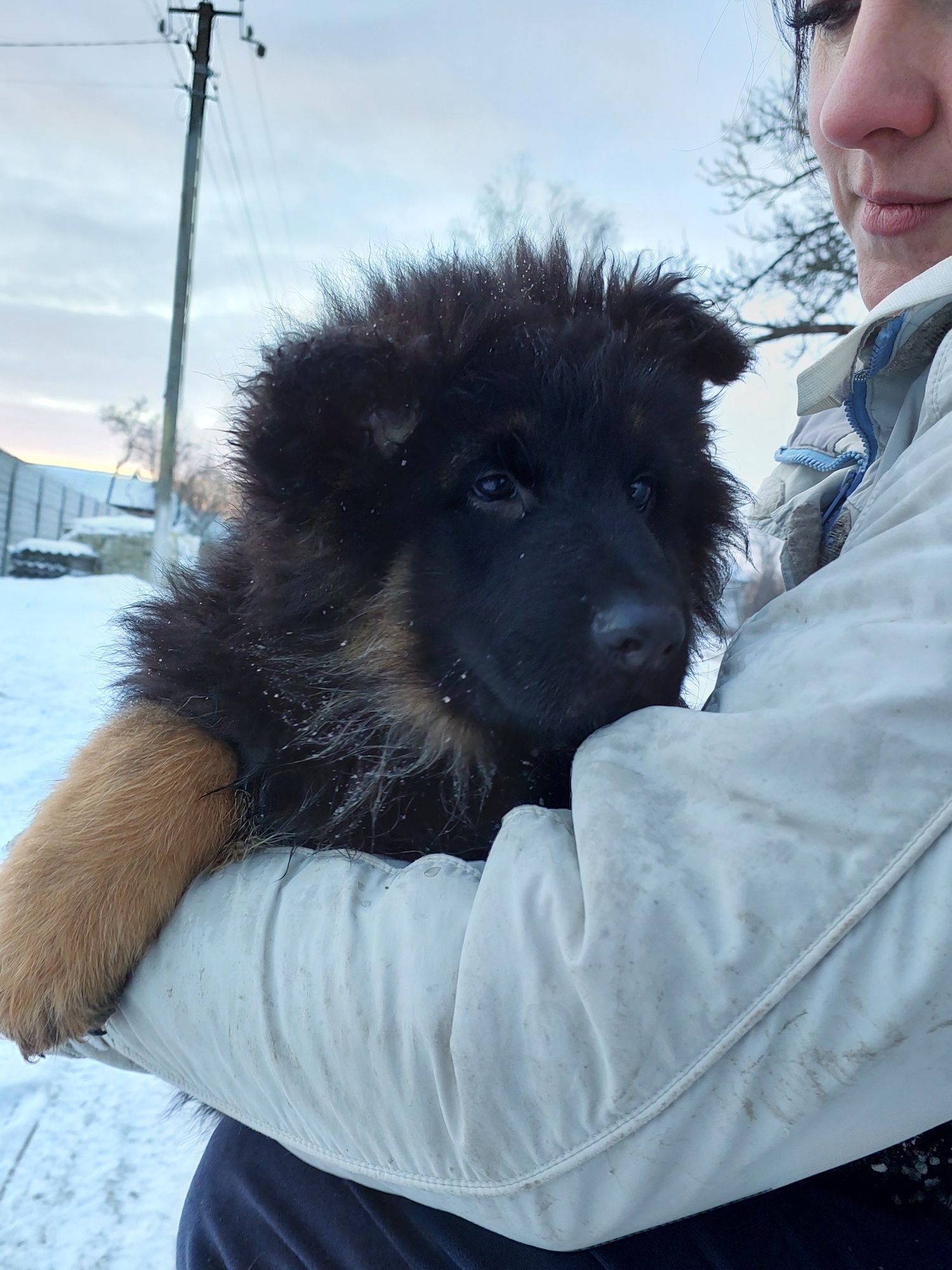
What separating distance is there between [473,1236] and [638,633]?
1057 millimetres

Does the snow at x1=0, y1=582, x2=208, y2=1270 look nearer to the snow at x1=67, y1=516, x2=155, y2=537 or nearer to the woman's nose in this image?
the woman's nose

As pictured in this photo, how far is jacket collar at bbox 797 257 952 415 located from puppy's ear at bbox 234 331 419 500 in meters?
0.92

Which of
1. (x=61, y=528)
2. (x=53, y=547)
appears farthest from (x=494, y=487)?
(x=61, y=528)

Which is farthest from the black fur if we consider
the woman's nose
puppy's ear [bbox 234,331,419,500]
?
the woman's nose

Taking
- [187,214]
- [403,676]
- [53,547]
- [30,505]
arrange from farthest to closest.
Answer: [53,547] < [30,505] < [187,214] < [403,676]

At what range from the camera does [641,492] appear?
2.27m

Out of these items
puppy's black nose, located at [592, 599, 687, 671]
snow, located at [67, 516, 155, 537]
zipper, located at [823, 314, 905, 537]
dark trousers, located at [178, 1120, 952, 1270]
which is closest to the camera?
dark trousers, located at [178, 1120, 952, 1270]

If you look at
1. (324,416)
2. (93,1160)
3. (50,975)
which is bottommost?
(93,1160)

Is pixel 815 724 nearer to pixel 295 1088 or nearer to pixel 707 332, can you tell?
pixel 295 1088

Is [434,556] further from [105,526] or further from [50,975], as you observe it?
[105,526]

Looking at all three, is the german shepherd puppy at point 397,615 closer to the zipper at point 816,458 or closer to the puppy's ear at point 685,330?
the puppy's ear at point 685,330

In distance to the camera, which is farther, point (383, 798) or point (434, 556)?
point (383, 798)

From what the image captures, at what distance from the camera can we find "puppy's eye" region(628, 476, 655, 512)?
7.27 ft

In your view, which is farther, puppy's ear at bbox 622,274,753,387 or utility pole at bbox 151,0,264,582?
utility pole at bbox 151,0,264,582
